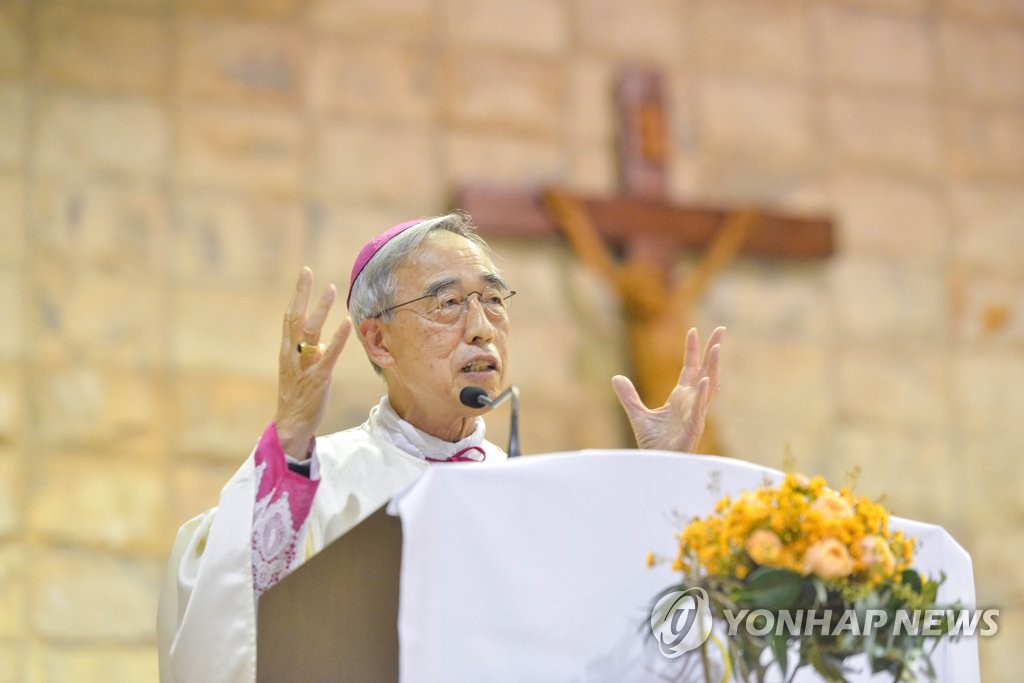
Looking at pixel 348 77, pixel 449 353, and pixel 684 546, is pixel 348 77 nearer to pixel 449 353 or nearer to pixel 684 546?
pixel 449 353

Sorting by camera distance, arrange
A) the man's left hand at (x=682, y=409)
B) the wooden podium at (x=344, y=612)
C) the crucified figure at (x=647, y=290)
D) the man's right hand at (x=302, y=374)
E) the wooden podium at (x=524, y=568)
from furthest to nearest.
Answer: the crucified figure at (x=647, y=290) < the man's left hand at (x=682, y=409) < the man's right hand at (x=302, y=374) < the wooden podium at (x=344, y=612) < the wooden podium at (x=524, y=568)

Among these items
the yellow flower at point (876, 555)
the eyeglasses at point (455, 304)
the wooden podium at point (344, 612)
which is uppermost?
the eyeglasses at point (455, 304)

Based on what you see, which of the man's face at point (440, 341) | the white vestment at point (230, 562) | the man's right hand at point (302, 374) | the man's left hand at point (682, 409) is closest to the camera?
the white vestment at point (230, 562)

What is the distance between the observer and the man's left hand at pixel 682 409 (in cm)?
329

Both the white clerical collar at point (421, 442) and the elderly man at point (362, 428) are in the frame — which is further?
the white clerical collar at point (421, 442)

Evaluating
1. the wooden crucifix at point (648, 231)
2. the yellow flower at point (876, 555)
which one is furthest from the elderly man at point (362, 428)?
the wooden crucifix at point (648, 231)

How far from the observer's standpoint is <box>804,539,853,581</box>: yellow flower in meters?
2.12

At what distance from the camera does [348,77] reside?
631 centimetres

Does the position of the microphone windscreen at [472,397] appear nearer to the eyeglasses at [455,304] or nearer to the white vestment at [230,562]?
the white vestment at [230,562]

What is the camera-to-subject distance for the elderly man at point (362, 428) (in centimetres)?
297

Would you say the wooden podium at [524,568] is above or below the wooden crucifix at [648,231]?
below

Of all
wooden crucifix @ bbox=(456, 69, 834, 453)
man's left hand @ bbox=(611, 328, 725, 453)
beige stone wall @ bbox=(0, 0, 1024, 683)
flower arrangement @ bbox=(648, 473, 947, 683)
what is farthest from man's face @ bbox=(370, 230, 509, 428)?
wooden crucifix @ bbox=(456, 69, 834, 453)

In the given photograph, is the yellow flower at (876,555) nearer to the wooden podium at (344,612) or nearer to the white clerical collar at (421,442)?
the wooden podium at (344,612)

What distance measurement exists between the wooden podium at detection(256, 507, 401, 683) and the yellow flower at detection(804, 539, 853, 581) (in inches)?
27.7
